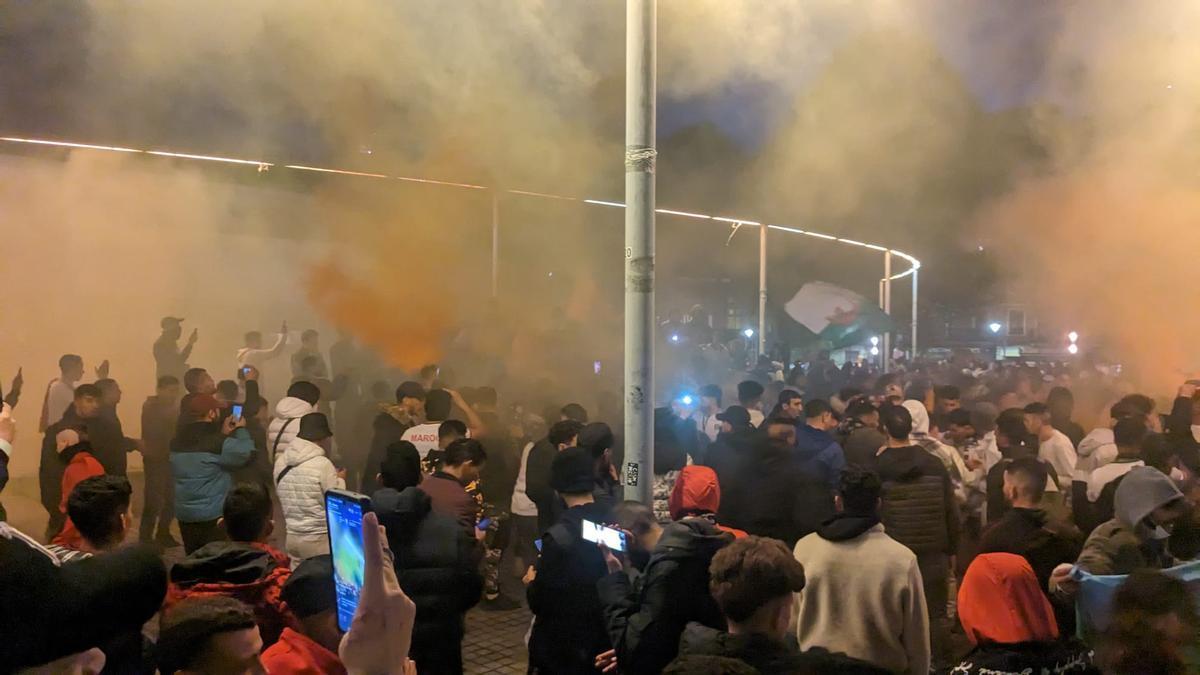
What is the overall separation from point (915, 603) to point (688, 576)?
65 centimetres

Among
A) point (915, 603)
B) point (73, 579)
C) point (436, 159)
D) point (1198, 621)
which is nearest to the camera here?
point (73, 579)

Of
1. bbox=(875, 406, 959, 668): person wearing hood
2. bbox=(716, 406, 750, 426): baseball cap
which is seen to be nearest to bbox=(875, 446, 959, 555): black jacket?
bbox=(875, 406, 959, 668): person wearing hood

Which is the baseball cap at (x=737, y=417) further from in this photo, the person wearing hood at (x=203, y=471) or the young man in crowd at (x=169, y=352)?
the young man in crowd at (x=169, y=352)

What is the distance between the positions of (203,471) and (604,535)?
260 centimetres

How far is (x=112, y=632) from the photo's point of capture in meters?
0.96

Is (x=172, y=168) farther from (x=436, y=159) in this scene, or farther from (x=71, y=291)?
(x=436, y=159)

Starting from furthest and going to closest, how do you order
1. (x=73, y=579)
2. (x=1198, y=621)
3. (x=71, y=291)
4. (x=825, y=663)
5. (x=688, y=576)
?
(x=71, y=291) → (x=688, y=576) → (x=1198, y=621) → (x=825, y=663) → (x=73, y=579)

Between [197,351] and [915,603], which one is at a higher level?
[197,351]

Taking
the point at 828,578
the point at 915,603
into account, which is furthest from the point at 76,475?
the point at 915,603

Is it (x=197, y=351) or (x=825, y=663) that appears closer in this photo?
(x=825, y=663)

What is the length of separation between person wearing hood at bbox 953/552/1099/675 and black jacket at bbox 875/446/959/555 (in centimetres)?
125

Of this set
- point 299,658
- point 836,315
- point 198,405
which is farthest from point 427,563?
point 836,315

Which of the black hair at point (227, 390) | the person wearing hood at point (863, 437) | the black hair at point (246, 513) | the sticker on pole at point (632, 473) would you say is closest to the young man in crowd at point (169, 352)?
the black hair at point (227, 390)

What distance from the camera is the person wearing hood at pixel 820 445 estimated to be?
3338mm
